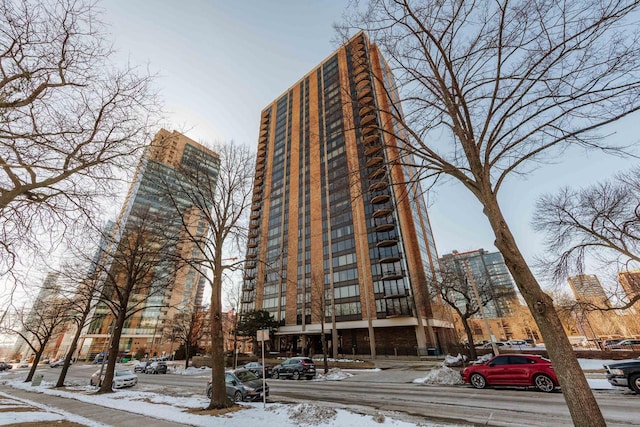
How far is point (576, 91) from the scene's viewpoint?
542cm

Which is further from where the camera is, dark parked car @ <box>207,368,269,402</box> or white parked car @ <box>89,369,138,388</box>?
white parked car @ <box>89,369,138,388</box>

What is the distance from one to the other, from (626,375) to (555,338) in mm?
10100

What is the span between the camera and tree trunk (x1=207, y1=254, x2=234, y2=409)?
9.50 m

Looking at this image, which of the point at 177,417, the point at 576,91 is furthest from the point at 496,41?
the point at 177,417

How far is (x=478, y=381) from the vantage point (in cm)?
1242

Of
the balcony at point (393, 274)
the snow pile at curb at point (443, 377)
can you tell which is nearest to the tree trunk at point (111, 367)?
the snow pile at curb at point (443, 377)

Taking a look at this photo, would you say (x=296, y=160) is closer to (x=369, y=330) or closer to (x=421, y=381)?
(x=369, y=330)

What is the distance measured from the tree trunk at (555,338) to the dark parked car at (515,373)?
8552 mm

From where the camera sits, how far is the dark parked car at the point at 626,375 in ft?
A: 31.7

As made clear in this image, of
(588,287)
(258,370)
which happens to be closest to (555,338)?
(258,370)

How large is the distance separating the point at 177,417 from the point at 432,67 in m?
12.9

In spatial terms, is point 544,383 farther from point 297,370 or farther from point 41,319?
point 41,319

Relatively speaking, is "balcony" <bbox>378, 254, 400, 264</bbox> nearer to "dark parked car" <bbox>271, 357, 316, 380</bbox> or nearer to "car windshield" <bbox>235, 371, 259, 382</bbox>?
"dark parked car" <bbox>271, 357, 316, 380</bbox>

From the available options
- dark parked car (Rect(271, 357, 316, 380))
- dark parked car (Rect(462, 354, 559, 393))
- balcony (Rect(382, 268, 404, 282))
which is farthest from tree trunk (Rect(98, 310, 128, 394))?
balcony (Rect(382, 268, 404, 282))
